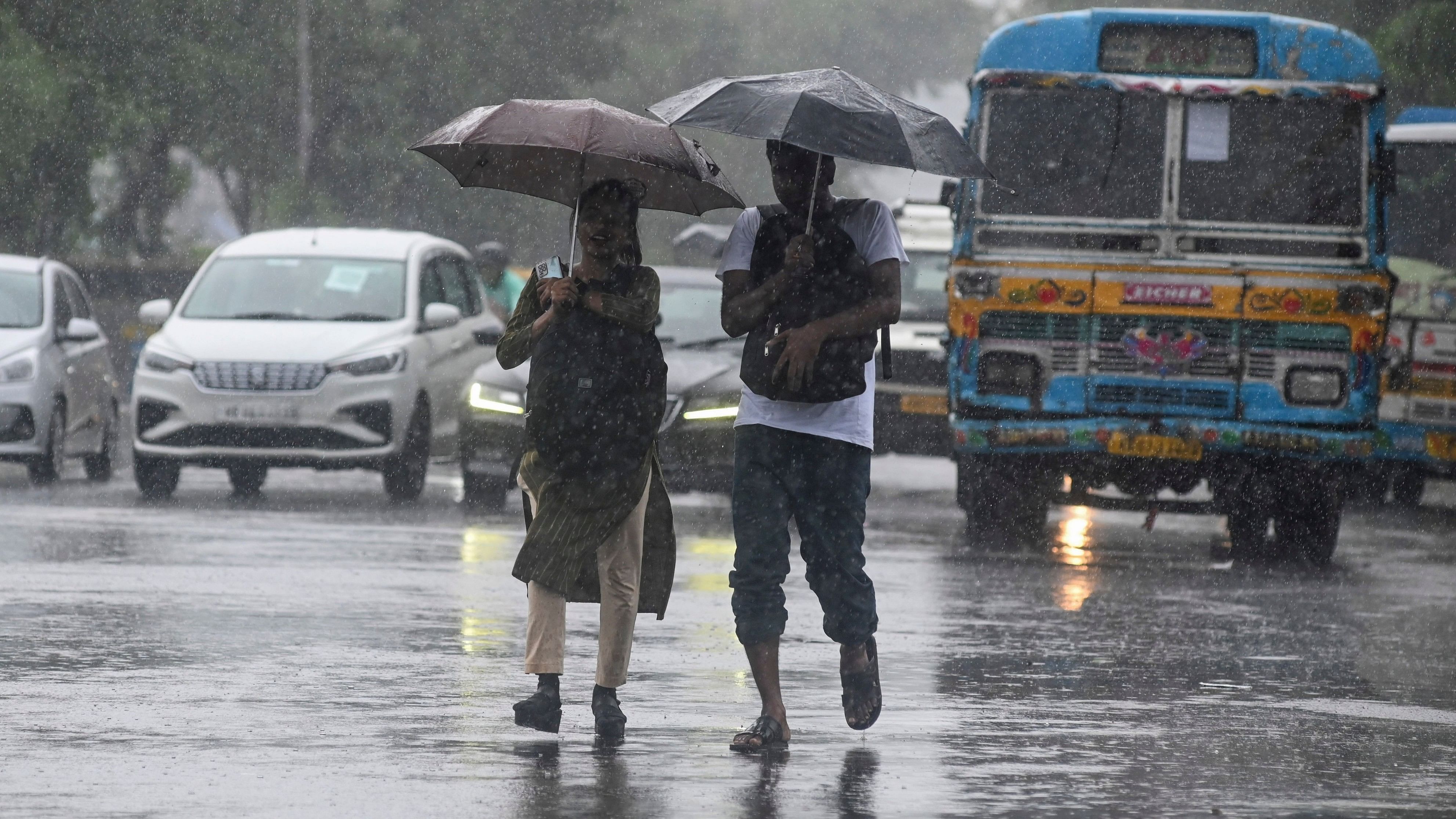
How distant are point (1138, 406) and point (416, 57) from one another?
29328 mm

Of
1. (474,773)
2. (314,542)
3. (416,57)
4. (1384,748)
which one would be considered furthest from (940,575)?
(416,57)

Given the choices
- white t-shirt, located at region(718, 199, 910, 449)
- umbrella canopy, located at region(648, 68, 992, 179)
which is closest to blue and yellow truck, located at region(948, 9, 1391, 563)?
umbrella canopy, located at region(648, 68, 992, 179)

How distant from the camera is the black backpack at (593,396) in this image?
7074 millimetres

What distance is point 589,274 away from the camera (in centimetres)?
722

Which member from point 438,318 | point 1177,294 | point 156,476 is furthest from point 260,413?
point 1177,294

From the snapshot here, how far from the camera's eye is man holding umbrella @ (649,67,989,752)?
22.9 feet

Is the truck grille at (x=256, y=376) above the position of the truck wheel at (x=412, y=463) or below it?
above

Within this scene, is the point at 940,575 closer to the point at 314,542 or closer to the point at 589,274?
the point at 314,542

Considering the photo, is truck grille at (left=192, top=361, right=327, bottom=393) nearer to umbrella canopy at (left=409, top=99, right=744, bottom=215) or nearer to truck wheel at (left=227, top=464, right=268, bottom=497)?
truck wheel at (left=227, top=464, right=268, bottom=497)

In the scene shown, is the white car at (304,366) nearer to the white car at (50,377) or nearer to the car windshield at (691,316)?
the white car at (50,377)

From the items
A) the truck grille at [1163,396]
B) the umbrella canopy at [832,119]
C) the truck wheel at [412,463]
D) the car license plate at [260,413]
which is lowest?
the truck wheel at [412,463]

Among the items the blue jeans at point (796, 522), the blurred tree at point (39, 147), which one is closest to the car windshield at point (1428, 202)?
the blue jeans at point (796, 522)

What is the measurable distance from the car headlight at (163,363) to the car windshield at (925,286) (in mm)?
6096

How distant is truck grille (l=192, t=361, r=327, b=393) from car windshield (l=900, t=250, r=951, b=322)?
5.55 meters
